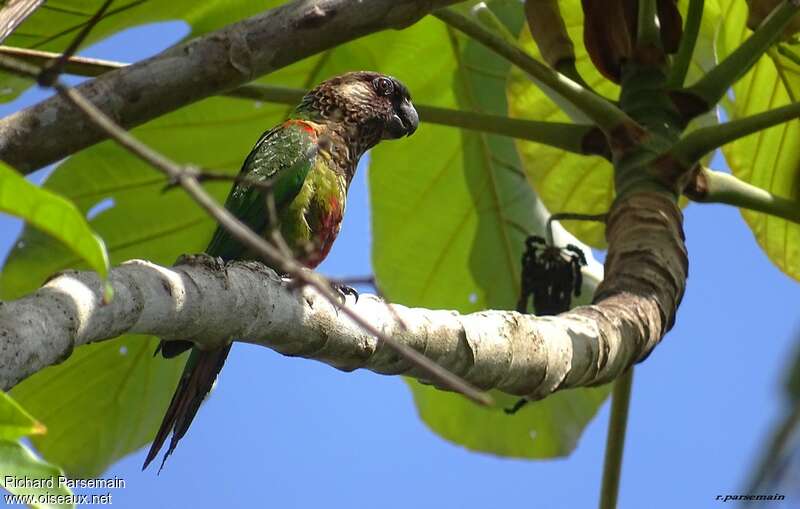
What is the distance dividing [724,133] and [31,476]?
1.97 metres

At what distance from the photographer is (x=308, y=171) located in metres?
2.97

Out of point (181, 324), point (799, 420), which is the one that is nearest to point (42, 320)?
point (181, 324)

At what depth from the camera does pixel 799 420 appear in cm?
56

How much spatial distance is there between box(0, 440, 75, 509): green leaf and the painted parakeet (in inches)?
36.9

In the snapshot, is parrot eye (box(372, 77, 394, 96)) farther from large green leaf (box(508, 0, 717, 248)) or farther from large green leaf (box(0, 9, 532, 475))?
large green leaf (box(508, 0, 717, 248))

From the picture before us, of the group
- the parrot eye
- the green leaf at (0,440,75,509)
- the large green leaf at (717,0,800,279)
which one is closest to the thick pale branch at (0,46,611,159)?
the parrot eye

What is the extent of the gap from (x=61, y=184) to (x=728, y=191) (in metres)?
2.11

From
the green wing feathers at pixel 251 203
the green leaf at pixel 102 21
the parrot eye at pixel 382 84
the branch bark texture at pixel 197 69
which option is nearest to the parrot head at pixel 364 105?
the parrot eye at pixel 382 84

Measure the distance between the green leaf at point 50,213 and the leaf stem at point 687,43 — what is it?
7.52ft

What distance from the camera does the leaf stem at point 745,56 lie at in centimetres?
267

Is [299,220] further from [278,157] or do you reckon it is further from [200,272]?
[200,272]

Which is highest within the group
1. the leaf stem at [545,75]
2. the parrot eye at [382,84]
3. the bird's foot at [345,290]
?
the leaf stem at [545,75]

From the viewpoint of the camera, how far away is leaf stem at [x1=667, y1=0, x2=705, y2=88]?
3.01 metres

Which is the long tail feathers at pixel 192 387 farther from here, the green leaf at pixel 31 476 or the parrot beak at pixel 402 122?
the green leaf at pixel 31 476
